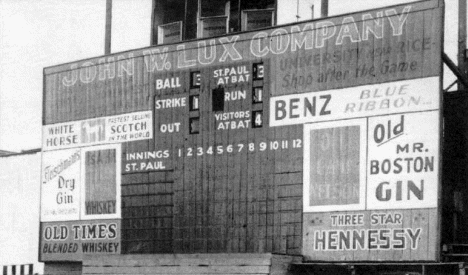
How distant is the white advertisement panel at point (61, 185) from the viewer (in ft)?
70.6

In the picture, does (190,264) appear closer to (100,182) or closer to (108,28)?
(100,182)

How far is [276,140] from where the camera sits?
18.0 metres

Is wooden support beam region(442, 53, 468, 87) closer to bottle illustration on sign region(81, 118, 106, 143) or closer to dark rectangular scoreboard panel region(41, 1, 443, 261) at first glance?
dark rectangular scoreboard panel region(41, 1, 443, 261)

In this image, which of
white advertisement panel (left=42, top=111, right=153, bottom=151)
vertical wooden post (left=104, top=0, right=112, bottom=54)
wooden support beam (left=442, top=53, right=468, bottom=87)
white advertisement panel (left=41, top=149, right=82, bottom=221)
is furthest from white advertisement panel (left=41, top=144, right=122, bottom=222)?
wooden support beam (left=442, top=53, right=468, bottom=87)

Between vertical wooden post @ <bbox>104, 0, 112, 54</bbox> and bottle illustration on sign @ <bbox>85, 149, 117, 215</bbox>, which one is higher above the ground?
vertical wooden post @ <bbox>104, 0, 112, 54</bbox>

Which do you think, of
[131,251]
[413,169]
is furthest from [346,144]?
[131,251]

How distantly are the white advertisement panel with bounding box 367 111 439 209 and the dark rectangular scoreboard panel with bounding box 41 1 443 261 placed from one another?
0.9 inches

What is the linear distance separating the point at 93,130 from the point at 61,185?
172cm

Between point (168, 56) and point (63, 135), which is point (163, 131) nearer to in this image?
point (168, 56)

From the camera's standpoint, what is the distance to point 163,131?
1981cm

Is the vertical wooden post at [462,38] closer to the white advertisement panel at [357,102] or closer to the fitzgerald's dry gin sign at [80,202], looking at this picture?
the white advertisement panel at [357,102]

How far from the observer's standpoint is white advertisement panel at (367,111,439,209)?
16.1 meters

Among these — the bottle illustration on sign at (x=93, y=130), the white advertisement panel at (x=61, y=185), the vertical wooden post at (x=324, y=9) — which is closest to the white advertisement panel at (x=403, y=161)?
the vertical wooden post at (x=324, y=9)

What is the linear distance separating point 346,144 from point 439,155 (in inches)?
76.9
